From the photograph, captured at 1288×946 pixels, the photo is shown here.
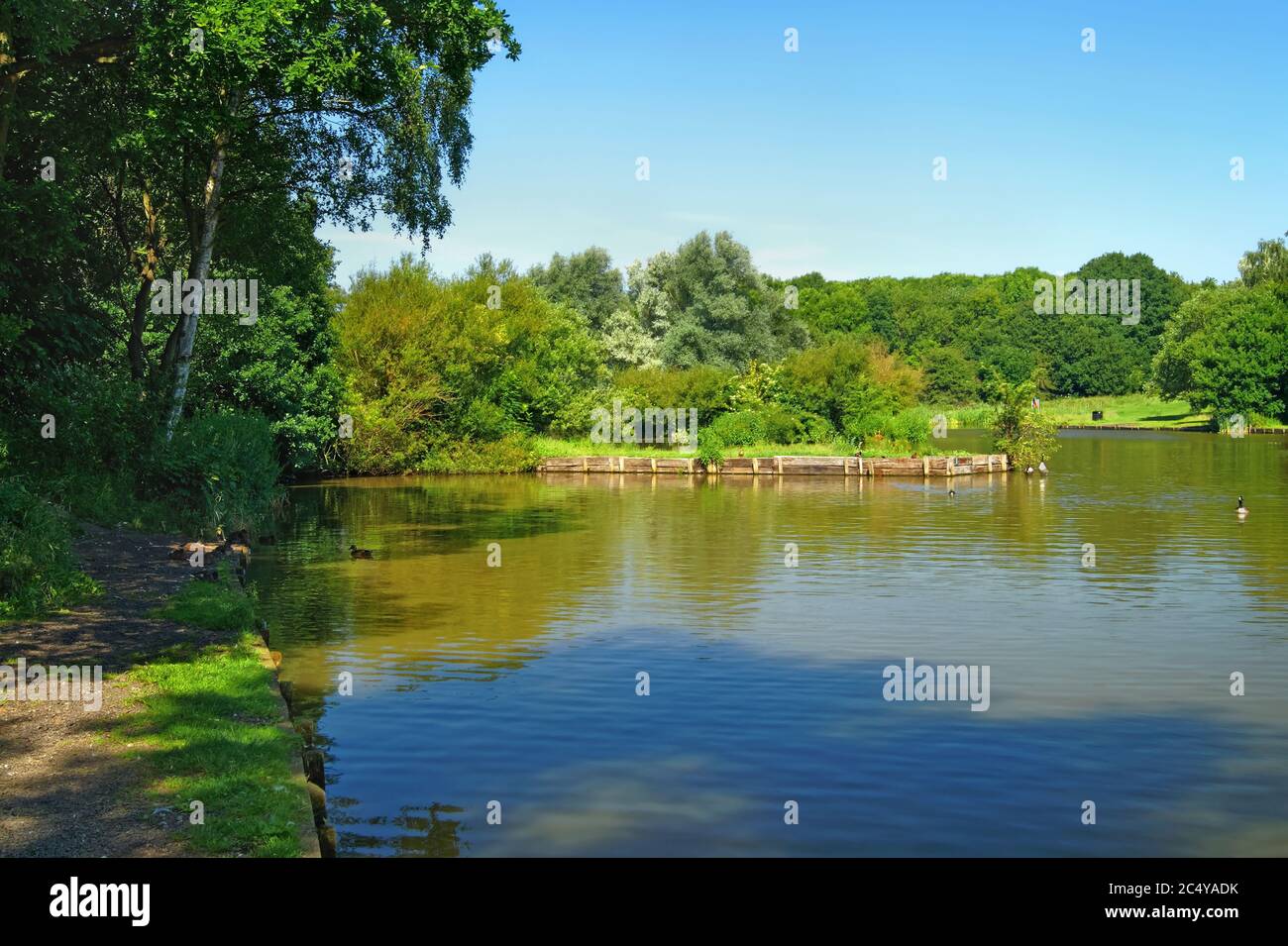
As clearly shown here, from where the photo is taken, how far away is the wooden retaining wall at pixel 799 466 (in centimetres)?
5962

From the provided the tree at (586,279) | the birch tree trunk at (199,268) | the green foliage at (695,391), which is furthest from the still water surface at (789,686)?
the tree at (586,279)

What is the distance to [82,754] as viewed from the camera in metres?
10.2

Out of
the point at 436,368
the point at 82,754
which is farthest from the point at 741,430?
the point at 82,754

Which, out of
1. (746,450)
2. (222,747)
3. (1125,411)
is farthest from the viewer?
(1125,411)

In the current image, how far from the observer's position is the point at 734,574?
27.4m

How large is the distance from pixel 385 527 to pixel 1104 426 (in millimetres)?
105269

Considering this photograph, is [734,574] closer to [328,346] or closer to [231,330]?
[231,330]

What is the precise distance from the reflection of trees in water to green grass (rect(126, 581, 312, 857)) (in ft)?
2.63

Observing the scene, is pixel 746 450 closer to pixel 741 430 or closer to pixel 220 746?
pixel 741 430

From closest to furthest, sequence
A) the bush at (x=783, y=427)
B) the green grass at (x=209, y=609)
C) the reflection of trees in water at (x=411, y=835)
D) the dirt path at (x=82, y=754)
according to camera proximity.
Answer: the dirt path at (x=82, y=754) < the reflection of trees in water at (x=411, y=835) < the green grass at (x=209, y=609) < the bush at (x=783, y=427)

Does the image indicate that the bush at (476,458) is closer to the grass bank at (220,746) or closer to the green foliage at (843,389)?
the green foliage at (843,389)

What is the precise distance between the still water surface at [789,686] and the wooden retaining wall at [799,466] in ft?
75.8

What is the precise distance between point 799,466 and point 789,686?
151 ft
